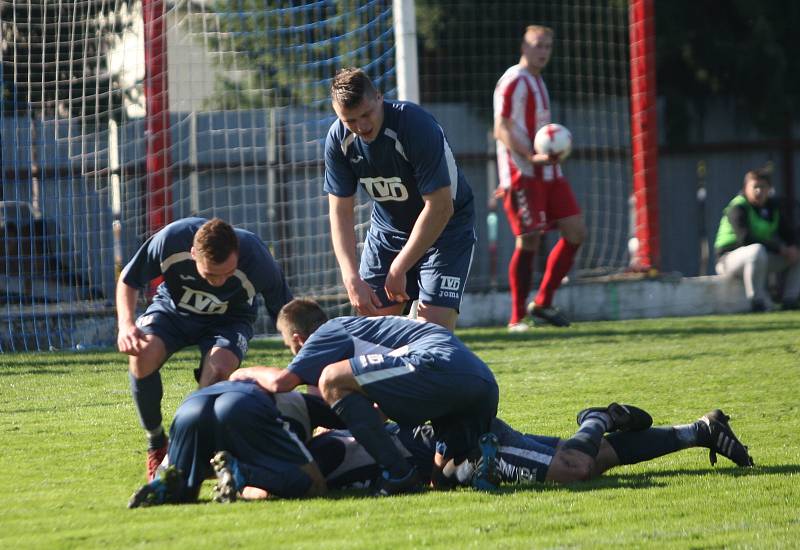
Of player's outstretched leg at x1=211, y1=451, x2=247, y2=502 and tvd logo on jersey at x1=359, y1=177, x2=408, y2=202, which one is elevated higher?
tvd logo on jersey at x1=359, y1=177, x2=408, y2=202

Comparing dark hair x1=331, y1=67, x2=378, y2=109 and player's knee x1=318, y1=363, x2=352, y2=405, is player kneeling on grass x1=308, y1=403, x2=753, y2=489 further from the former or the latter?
dark hair x1=331, y1=67, x2=378, y2=109

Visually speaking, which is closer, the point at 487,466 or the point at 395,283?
the point at 487,466

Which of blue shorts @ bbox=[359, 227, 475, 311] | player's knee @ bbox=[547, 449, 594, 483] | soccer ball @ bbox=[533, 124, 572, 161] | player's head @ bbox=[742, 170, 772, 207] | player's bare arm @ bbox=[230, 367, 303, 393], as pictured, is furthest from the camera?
player's head @ bbox=[742, 170, 772, 207]

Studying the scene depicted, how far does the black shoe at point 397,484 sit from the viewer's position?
489cm

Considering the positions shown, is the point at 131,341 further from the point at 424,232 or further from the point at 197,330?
the point at 424,232

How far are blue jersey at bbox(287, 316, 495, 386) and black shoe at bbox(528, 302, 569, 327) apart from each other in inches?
250

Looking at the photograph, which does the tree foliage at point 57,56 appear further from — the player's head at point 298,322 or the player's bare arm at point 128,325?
the player's head at point 298,322

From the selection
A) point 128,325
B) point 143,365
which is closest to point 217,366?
point 143,365

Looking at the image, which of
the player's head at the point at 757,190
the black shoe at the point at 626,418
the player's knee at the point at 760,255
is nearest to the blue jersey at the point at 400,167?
the black shoe at the point at 626,418

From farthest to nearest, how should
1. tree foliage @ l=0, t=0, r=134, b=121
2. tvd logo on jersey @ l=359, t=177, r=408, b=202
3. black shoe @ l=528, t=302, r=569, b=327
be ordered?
1. black shoe @ l=528, t=302, r=569, b=327
2. tree foliage @ l=0, t=0, r=134, b=121
3. tvd logo on jersey @ l=359, t=177, r=408, b=202

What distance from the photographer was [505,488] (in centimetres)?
500

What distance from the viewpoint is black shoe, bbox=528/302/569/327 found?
11375mm

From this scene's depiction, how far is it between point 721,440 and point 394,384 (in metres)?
1.40

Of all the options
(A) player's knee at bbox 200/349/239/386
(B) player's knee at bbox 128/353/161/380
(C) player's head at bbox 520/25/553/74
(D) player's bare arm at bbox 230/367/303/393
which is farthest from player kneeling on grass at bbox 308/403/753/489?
(C) player's head at bbox 520/25/553/74
